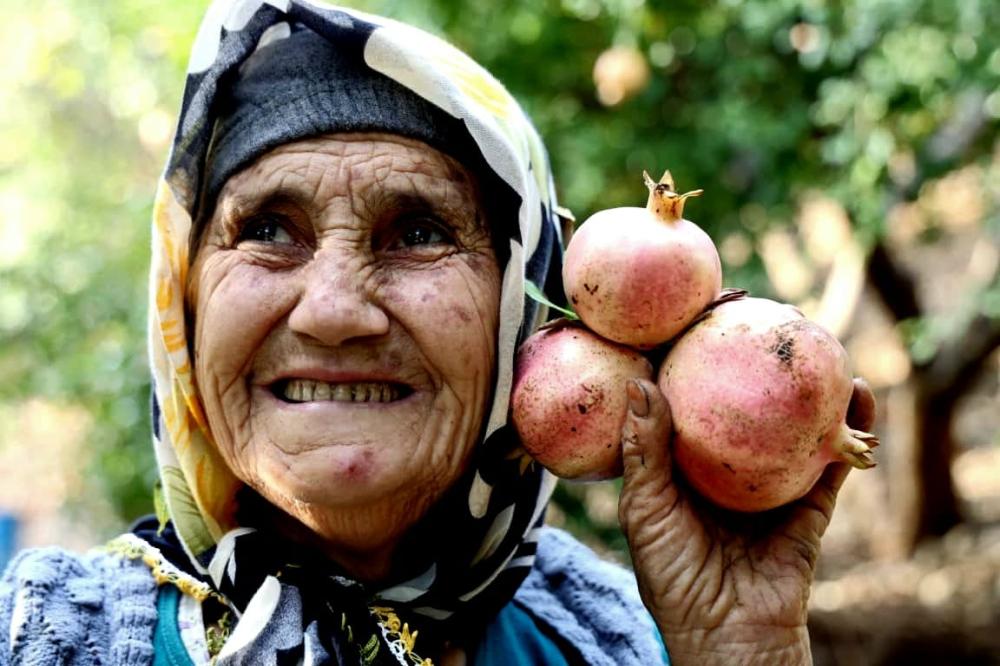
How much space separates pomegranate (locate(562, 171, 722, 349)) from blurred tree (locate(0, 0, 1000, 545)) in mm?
2366

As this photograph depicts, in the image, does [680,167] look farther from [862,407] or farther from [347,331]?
[347,331]

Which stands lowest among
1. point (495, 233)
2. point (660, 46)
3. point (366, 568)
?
point (366, 568)

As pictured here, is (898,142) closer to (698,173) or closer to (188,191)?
(698,173)

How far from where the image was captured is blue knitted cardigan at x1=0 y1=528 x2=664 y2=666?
5.97 feet

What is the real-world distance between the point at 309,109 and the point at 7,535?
6250 mm

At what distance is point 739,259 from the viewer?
14.8 ft

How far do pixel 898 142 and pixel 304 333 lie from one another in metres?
3.10

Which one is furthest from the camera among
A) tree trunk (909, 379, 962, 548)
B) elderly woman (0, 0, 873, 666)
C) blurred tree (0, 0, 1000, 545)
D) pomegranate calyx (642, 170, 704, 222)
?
tree trunk (909, 379, 962, 548)

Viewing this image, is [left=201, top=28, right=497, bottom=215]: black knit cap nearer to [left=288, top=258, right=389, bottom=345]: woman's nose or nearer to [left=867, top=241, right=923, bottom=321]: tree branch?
[left=288, top=258, right=389, bottom=345]: woman's nose

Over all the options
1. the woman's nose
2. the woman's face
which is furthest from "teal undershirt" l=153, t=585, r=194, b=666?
the woman's nose

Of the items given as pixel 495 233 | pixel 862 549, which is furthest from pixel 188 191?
pixel 862 549

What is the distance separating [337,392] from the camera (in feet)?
6.03

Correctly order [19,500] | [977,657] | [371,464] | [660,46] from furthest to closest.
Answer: [19,500], [977,657], [660,46], [371,464]

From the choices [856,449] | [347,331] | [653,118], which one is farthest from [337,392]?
[653,118]
